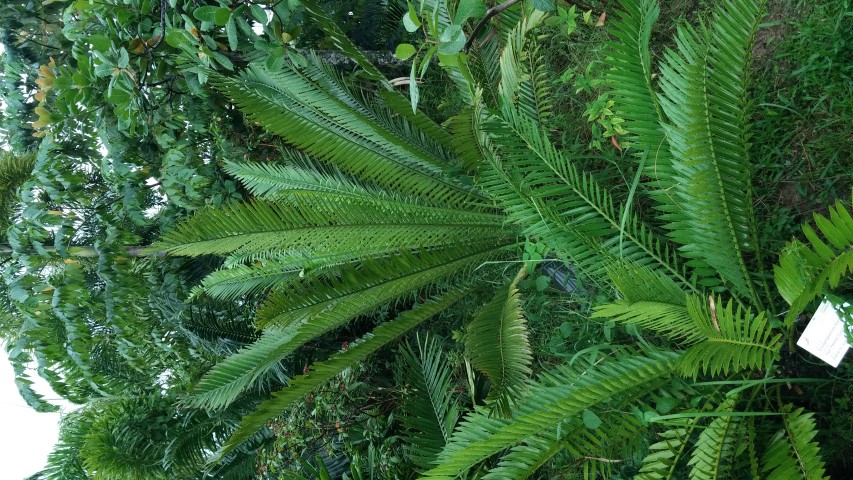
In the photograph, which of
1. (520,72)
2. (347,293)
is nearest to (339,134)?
(347,293)

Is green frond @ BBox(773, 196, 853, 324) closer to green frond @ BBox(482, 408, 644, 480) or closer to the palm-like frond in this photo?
green frond @ BBox(482, 408, 644, 480)

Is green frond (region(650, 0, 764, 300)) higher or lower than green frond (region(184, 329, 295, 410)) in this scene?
higher

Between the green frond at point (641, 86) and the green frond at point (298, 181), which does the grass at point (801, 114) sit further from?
the green frond at point (298, 181)

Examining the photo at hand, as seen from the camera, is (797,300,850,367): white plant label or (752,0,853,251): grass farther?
(752,0,853,251): grass

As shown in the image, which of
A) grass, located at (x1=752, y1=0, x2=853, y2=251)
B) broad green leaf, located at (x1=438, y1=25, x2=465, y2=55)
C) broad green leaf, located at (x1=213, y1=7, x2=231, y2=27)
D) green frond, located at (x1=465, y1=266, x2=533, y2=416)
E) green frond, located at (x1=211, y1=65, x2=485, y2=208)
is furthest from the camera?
green frond, located at (x1=211, y1=65, x2=485, y2=208)

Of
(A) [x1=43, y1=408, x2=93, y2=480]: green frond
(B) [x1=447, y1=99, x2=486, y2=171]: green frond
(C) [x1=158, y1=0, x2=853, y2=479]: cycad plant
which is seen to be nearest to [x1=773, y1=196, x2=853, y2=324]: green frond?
(C) [x1=158, y1=0, x2=853, y2=479]: cycad plant

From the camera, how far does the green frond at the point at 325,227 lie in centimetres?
230

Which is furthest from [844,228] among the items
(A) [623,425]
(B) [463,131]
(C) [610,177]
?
(B) [463,131]

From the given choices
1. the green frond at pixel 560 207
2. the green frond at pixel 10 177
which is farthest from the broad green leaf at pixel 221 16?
the green frond at pixel 10 177

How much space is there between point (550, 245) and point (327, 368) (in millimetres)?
897

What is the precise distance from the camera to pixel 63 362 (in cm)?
303

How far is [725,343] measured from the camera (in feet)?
5.15

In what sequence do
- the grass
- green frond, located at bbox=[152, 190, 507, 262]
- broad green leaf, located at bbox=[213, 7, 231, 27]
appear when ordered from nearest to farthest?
1. the grass
2. broad green leaf, located at bbox=[213, 7, 231, 27]
3. green frond, located at bbox=[152, 190, 507, 262]

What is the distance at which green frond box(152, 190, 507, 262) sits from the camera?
230cm
